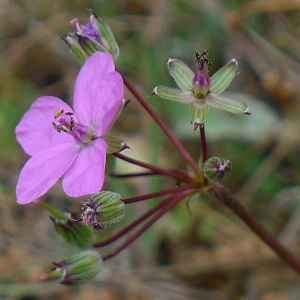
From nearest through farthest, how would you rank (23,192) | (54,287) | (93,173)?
(93,173)
(23,192)
(54,287)

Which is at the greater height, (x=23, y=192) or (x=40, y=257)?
(x=23, y=192)

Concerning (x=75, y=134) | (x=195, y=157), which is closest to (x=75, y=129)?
(x=75, y=134)

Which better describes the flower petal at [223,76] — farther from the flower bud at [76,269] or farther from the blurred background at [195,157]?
the blurred background at [195,157]

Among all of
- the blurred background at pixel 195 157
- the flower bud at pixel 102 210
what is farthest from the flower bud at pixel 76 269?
the blurred background at pixel 195 157

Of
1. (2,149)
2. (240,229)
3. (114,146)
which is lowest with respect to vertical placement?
(240,229)

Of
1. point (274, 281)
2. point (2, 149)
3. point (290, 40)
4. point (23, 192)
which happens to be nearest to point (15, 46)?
point (2, 149)

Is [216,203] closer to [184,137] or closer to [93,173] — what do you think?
[184,137]

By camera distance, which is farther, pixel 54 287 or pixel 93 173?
pixel 54 287

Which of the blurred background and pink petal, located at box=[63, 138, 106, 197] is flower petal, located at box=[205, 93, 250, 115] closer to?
pink petal, located at box=[63, 138, 106, 197]
